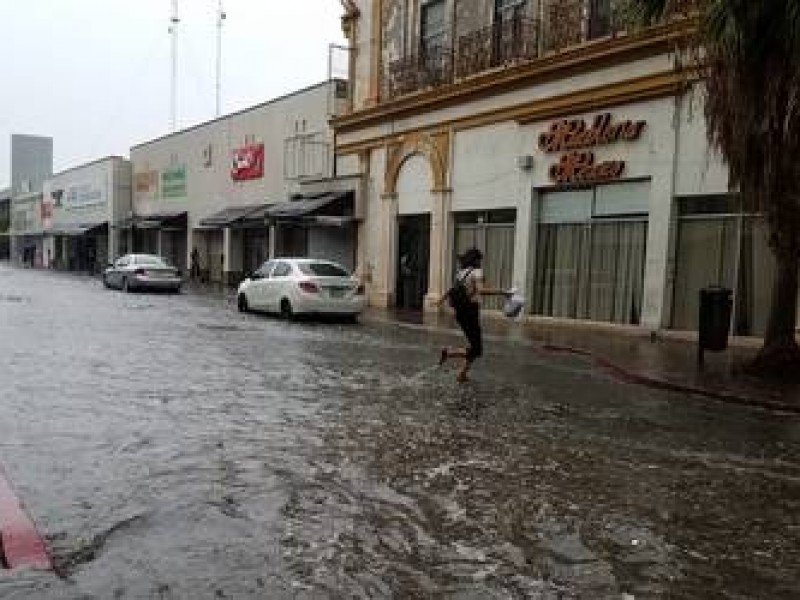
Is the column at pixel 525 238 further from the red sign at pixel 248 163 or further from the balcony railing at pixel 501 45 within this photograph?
the red sign at pixel 248 163

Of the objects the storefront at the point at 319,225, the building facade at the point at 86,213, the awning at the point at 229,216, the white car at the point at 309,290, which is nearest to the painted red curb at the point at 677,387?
the white car at the point at 309,290

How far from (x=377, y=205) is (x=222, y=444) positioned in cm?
2481

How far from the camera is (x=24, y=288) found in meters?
40.0

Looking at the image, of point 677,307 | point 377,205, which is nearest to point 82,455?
point 677,307

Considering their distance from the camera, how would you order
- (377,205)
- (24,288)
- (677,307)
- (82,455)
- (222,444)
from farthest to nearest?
(24,288) → (377,205) → (677,307) → (222,444) → (82,455)

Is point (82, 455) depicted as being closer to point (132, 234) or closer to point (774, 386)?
point (774, 386)

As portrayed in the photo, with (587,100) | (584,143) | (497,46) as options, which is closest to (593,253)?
(584,143)

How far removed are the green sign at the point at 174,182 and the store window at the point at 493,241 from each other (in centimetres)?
2944

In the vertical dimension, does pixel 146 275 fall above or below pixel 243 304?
above

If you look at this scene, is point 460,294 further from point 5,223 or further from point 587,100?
point 5,223

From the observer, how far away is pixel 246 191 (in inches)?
1844

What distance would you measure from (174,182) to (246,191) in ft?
38.5

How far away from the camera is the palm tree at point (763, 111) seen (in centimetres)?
1439

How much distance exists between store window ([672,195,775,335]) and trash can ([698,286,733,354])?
8.68 feet
